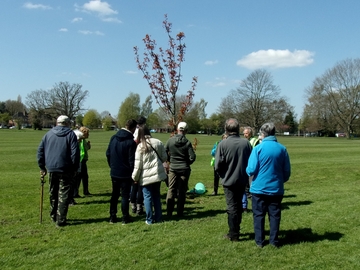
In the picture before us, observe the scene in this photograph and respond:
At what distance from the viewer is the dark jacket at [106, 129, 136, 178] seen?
21.8 feet

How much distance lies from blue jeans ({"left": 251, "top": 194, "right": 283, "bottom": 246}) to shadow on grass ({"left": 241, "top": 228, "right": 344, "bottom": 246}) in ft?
1.01

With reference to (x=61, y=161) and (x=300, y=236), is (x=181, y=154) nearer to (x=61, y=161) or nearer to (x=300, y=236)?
(x=61, y=161)

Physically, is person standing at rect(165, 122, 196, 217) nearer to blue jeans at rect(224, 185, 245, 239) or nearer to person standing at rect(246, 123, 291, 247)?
blue jeans at rect(224, 185, 245, 239)

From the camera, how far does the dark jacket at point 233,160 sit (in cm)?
569

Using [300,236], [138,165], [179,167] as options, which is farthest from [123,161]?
[300,236]

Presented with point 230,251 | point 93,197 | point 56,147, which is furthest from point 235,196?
point 93,197

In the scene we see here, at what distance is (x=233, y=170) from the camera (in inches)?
225

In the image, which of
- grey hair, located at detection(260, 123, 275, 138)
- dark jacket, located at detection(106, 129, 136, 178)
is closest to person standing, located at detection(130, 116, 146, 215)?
dark jacket, located at detection(106, 129, 136, 178)

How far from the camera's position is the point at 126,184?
6.74 metres

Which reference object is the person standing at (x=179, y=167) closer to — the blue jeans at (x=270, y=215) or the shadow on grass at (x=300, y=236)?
the shadow on grass at (x=300, y=236)

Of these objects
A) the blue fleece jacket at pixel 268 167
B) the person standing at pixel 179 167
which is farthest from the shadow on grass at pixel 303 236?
the person standing at pixel 179 167

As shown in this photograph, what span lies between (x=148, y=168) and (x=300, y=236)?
300 centimetres

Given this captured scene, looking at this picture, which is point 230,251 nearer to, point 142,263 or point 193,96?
point 142,263

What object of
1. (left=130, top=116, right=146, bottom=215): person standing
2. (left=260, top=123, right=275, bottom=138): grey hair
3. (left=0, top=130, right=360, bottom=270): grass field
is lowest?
(left=0, top=130, right=360, bottom=270): grass field
